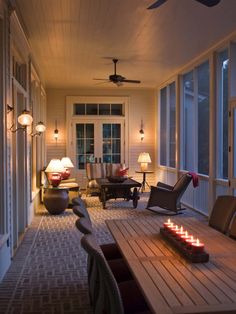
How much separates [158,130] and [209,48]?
522 cm

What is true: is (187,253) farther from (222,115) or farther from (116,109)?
(116,109)

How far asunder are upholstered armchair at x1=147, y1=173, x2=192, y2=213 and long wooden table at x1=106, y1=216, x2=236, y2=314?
14.7ft

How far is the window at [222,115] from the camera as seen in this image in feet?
23.2

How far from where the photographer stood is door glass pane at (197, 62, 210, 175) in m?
8.01

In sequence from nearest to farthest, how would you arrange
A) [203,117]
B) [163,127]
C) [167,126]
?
[203,117] → [167,126] → [163,127]

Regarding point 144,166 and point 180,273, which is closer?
point 180,273

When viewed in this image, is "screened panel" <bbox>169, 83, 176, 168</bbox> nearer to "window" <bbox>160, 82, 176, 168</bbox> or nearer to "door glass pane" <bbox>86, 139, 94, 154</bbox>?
"window" <bbox>160, 82, 176, 168</bbox>

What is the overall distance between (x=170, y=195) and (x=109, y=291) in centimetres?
603

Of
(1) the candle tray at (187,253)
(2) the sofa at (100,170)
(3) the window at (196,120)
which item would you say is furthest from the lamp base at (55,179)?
(1) the candle tray at (187,253)

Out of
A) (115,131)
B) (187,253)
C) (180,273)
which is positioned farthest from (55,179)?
(180,273)

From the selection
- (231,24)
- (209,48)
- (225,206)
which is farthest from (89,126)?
(225,206)

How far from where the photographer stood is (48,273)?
A: 4.39 metres

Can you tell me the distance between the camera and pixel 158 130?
12422 mm

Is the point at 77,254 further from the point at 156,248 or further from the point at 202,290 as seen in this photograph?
the point at 202,290
